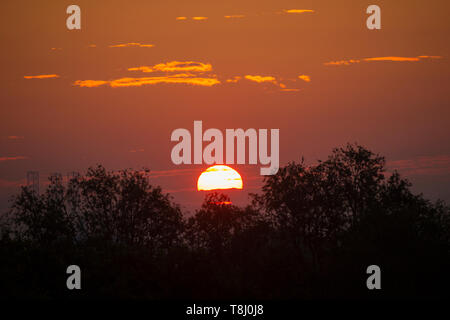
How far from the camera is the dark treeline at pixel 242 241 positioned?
57625 millimetres

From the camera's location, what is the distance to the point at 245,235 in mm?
78438

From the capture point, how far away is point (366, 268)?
6072cm

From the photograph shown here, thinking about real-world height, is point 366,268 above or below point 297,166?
below

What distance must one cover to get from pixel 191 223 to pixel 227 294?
26.5m

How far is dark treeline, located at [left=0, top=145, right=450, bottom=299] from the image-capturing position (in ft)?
189

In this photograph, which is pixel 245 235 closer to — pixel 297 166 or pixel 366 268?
pixel 297 166

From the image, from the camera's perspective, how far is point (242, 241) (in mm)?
76625
